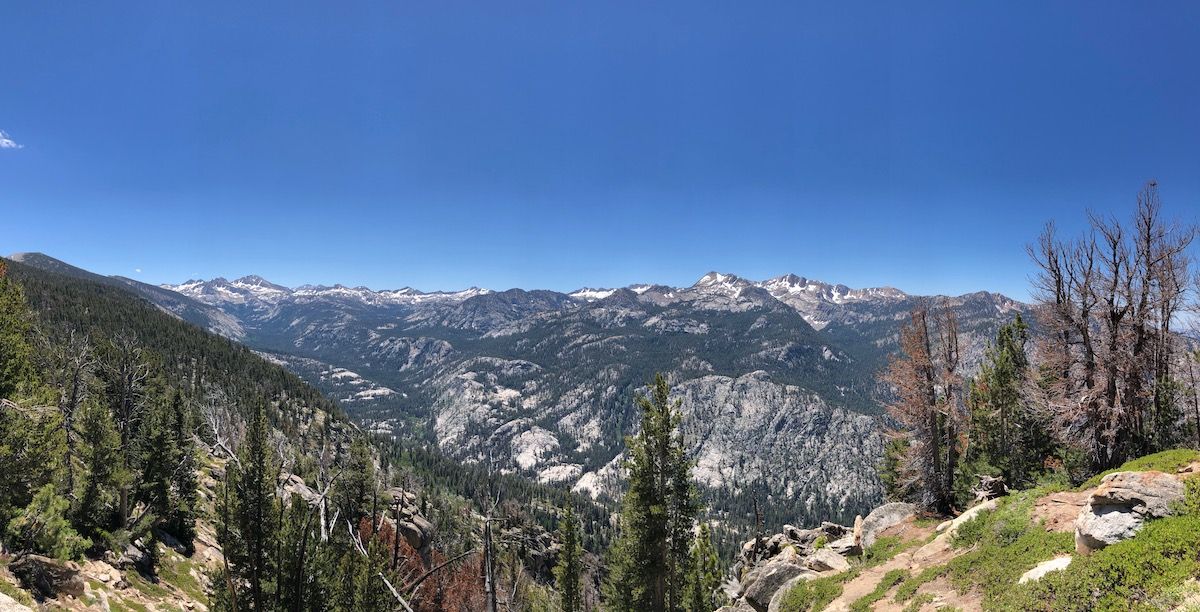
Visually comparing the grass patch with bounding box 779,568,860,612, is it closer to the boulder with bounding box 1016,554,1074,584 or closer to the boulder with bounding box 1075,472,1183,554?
the boulder with bounding box 1016,554,1074,584

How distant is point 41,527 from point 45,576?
7.16ft

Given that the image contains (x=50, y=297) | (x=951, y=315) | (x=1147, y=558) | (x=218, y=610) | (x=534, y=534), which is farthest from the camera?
(x=50, y=297)

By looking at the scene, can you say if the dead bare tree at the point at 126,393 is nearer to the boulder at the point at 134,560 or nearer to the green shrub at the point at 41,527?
the boulder at the point at 134,560

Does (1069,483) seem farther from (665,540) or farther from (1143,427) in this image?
(665,540)

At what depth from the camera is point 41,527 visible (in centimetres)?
2123

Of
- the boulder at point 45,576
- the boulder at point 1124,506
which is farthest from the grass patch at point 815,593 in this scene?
the boulder at point 45,576

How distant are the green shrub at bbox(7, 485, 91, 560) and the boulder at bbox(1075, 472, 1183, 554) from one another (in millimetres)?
37440

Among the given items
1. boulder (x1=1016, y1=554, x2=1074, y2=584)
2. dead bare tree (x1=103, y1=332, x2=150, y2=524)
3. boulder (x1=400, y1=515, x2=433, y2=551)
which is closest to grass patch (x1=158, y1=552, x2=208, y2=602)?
dead bare tree (x1=103, y1=332, x2=150, y2=524)

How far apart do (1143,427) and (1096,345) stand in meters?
4.62

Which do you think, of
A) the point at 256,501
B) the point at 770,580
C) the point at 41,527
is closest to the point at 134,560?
the point at 41,527

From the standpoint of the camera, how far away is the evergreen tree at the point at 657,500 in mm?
26234

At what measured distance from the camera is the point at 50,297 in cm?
17900

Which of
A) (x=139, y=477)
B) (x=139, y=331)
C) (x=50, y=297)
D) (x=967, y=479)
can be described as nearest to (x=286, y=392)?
(x=139, y=331)

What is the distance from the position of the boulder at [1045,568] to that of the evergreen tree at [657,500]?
1403 cm
